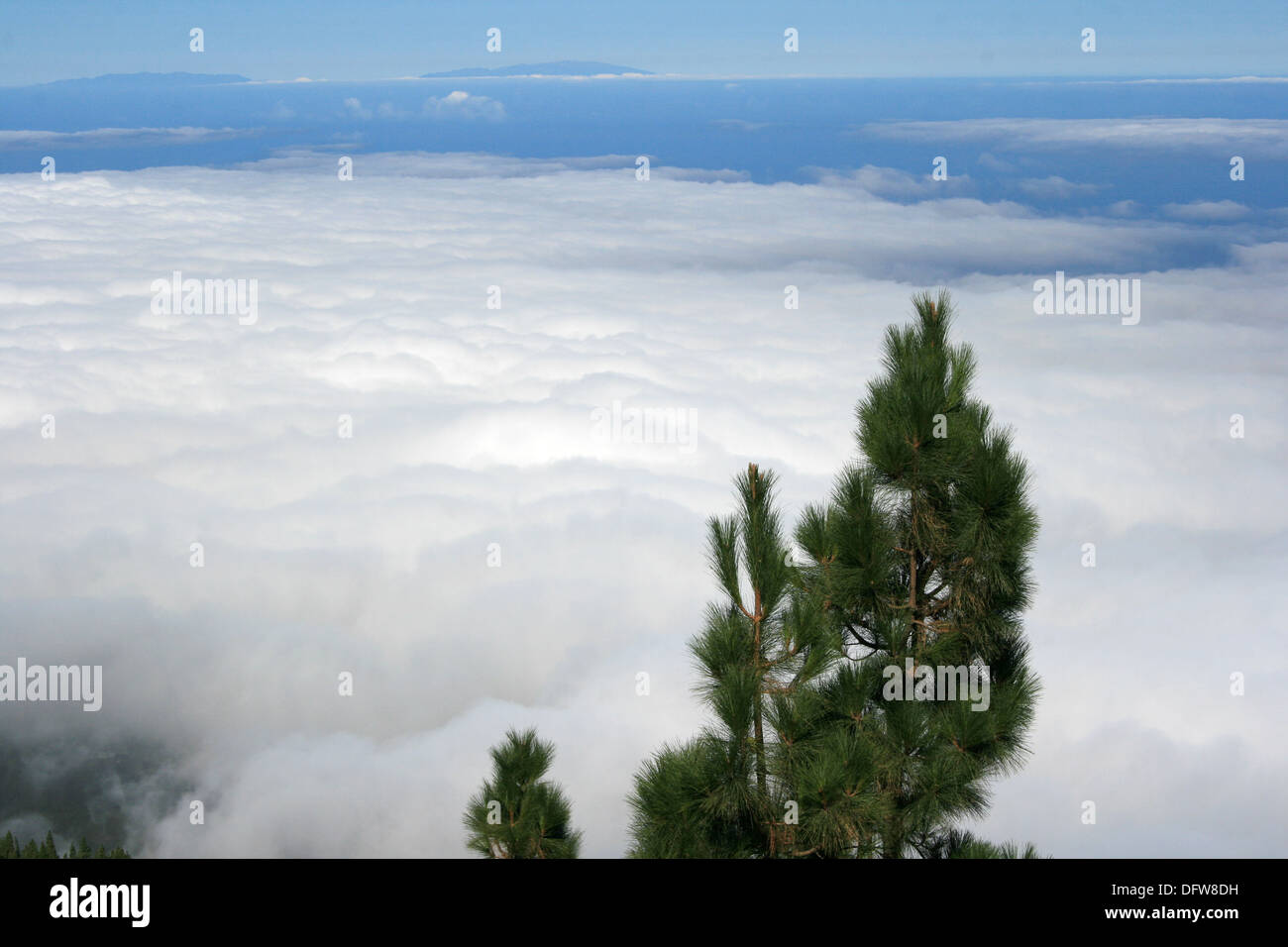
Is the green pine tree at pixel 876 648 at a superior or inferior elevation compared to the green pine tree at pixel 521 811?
superior

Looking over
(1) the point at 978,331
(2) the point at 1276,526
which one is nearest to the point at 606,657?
(2) the point at 1276,526

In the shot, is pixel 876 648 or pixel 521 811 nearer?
pixel 876 648

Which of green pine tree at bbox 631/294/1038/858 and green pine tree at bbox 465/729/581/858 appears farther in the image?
green pine tree at bbox 465/729/581/858

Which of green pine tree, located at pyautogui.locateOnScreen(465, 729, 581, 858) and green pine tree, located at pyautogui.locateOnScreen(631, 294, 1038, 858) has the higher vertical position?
green pine tree, located at pyautogui.locateOnScreen(631, 294, 1038, 858)

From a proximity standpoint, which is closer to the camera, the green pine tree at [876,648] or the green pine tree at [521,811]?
the green pine tree at [876,648]
